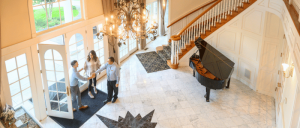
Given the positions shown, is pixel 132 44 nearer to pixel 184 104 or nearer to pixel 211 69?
pixel 184 104

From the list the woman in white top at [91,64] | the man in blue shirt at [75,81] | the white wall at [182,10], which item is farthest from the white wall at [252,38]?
the man in blue shirt at [75,81]

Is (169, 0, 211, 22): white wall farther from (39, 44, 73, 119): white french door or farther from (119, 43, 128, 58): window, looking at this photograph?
(39, 44, 73, 119): white french door

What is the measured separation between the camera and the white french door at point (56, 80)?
5.55 m

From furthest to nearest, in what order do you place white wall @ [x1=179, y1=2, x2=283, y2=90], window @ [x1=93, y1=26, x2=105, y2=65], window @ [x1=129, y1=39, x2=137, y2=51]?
window @ [x1=129, y1=39, x2=137, y2=51]
window @ [x1=93, y1=26, x2=105, y2=65]
white wall @ [x1=179, y1=2, x2=283, y2=90]

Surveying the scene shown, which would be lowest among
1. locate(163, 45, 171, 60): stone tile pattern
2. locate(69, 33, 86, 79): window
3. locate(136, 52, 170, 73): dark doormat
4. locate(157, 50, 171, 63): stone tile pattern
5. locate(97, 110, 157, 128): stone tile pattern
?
locate(97, 110, 157, 128): stone tile pattern

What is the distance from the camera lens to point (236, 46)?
7.75 metres

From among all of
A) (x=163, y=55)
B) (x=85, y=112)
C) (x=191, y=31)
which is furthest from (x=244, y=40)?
(x=85, y=112)

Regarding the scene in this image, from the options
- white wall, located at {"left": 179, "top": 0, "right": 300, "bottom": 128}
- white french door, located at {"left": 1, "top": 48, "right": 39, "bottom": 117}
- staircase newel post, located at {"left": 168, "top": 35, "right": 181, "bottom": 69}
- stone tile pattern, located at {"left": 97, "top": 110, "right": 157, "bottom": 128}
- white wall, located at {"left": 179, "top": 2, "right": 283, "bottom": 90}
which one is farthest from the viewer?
staircase newel post, located at {"left": 168, "top": 35, "right": 181, "bottom": 69}

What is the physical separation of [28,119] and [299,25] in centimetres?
534

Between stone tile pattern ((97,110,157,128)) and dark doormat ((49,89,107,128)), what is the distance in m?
0.37

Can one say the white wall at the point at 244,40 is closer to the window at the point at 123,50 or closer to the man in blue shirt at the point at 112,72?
the window at the point at 123,50

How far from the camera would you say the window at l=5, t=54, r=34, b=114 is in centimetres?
501

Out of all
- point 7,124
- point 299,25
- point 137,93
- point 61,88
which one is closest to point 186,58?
point 137,93

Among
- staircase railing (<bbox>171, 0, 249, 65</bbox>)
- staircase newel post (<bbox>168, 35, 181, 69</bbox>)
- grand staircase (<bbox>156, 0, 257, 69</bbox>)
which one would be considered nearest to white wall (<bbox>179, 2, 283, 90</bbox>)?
grand staircase (<bbox>156, 0, 257, 69</bbox>)
